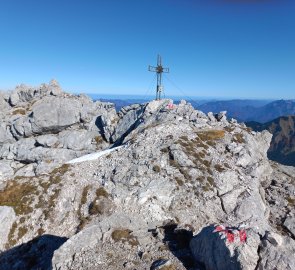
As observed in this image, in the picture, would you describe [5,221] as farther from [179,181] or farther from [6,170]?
[6,170]

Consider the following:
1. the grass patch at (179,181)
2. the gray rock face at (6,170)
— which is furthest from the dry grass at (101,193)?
the gray rock face at (6,170)

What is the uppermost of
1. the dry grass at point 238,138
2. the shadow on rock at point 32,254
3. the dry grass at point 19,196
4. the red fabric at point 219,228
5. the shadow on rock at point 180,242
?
the dry grass at point 238,138

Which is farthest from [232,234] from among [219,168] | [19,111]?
[19,111]

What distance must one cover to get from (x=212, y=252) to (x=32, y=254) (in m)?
20.0

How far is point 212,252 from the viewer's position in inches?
923

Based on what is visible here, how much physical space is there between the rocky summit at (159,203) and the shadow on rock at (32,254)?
129 mm

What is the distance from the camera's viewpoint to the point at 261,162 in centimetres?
5066

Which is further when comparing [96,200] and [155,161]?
[155,161]

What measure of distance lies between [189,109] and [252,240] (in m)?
40.3

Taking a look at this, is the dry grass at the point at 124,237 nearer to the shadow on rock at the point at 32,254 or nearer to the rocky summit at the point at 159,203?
the rocky summit at the point at 159,203

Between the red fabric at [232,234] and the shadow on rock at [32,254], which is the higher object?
the red fabric at [232,234]

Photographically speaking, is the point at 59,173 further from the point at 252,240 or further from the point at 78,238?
the point at 252,240

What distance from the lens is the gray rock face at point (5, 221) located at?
1362 inches

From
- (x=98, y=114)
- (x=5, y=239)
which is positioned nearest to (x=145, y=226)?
→ (x=5, y=239)
